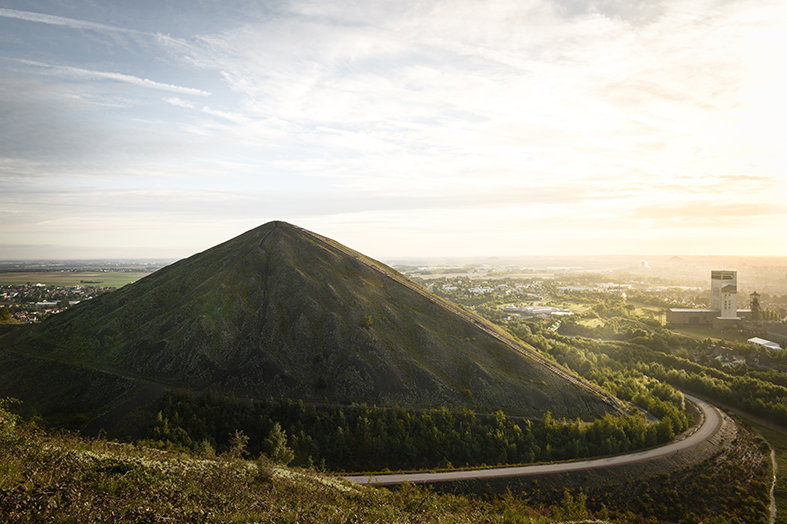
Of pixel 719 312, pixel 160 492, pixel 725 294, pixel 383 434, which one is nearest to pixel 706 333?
pixel 719 312

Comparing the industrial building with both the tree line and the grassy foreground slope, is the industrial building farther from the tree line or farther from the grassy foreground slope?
the grassy foreground slope

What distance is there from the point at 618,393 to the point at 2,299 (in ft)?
825

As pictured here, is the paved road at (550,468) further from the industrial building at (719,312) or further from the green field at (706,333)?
the industrial building at (719,312)

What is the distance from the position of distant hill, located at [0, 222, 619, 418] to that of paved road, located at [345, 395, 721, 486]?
1124 centimetres

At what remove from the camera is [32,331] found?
250 ft

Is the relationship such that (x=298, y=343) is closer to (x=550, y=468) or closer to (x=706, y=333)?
(x=550, y=468)

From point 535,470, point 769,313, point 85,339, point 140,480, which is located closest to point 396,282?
point 535,470

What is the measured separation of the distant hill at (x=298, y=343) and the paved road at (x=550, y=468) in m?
11.2

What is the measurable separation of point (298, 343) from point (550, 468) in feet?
159

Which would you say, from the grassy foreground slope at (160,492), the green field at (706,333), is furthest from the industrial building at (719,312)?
the grassy foreground slope at (160,492)

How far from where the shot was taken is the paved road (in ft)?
151

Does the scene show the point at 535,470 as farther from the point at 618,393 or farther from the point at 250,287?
the point at 250,287

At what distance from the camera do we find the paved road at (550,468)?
4600cm

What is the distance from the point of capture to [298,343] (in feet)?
232
